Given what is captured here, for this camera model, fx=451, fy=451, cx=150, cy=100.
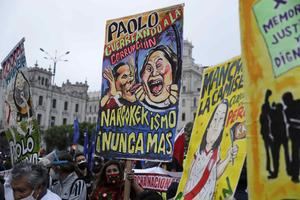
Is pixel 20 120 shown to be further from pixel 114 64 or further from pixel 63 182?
pixel 114 64

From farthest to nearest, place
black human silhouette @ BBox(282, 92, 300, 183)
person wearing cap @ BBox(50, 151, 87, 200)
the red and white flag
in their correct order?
the red and white flag
person wearing cap @ BBox(50, 151, 87, 200)
black human silhouette @ BBox(282, 92, 300, 183)

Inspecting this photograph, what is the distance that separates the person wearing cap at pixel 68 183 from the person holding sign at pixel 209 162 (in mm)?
2011

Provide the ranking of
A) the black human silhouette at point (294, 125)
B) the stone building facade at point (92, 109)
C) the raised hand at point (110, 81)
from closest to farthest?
the black human silhouette at point (294, 125)
the raised hand at point (110, 81)
the stone building facade at point (92, 109)

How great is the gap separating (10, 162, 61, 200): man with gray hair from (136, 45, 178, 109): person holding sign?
4.31ft

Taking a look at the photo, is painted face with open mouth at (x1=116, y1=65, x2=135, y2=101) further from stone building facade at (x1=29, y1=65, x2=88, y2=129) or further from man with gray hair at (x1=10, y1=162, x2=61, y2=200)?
stone building facade at (x1=29, y1=65, x2=88, y2=129)

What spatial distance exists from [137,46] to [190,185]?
5.50 feet

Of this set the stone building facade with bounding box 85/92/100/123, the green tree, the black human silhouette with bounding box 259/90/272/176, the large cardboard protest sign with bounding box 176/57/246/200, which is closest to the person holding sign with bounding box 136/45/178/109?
the large cardboard protest sign with bounding box 176/57/246/200

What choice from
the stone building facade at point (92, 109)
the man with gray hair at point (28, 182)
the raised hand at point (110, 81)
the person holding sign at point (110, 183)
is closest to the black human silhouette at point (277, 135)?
the man with gray hair at point (28, 182)

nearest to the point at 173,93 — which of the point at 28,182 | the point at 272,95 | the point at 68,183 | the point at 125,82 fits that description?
the point at 125,82

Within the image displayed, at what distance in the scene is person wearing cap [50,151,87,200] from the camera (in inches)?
195

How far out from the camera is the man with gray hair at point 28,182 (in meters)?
3.02

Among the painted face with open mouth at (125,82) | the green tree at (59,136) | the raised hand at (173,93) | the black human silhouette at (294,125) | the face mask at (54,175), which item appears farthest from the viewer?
the green tree at (59,136)

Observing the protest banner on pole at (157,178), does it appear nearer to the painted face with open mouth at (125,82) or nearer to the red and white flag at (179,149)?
the red and white flag at (179,149)

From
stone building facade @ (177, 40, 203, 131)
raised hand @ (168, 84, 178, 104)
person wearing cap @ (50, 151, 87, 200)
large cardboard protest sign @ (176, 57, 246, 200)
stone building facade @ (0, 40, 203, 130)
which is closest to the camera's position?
large cardboard protest sign @ (176, 57, 246, 200)
